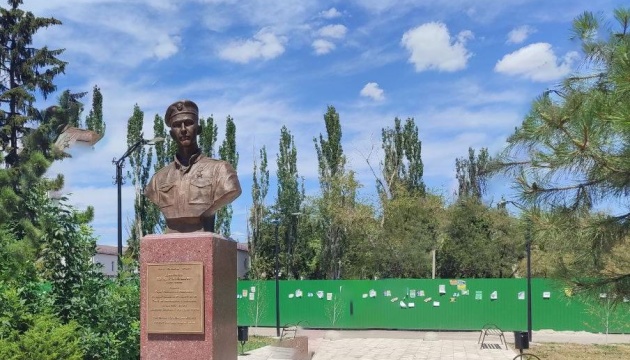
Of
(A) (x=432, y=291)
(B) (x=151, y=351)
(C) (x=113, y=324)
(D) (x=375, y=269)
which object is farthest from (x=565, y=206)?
(D) (x=375, y=269)

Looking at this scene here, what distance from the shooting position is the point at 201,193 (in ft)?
21.9

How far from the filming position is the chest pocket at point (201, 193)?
666 cm

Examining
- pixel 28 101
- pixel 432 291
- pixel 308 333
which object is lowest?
pixel 308 333

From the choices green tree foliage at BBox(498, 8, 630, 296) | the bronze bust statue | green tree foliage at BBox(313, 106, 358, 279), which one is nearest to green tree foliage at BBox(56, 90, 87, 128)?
the bronze bust statue

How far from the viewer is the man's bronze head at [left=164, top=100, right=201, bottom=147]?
22.2 ft

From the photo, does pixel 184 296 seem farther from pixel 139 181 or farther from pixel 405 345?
pixel 139 181

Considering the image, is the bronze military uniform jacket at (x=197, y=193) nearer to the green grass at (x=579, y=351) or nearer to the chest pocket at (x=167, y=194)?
the chest pocket at (x=167, y=194)

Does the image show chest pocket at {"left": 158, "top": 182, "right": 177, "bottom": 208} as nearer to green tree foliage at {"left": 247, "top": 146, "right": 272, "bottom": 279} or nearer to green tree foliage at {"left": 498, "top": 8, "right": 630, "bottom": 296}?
green tree foliage at {"left": 498, "top": 8, "right": 630, "bottom": 296}

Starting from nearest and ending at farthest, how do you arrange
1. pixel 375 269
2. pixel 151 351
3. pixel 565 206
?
pixel 565 206 < pixel 151 351 < pixel 375 269

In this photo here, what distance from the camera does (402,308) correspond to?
2431 cm

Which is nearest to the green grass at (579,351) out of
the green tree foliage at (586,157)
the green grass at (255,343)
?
the green grass at (255,343)

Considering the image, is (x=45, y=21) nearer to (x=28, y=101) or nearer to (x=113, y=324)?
(x=28, y=101)

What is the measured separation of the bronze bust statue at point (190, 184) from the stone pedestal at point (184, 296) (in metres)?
0.19

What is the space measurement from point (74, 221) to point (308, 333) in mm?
15830
